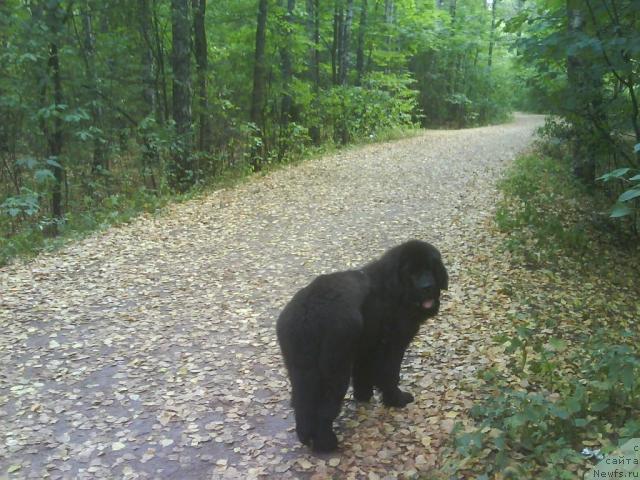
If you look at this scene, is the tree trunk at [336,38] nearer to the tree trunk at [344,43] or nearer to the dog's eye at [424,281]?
the tree trunk at [344,43]

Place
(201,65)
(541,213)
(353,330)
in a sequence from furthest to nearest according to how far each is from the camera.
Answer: (201,65), (541,213), (353,330)

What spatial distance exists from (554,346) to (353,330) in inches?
77.7

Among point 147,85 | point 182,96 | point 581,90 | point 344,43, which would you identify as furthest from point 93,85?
point 344,43

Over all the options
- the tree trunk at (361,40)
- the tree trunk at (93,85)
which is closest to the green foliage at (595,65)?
the tree trunk at (93,85)

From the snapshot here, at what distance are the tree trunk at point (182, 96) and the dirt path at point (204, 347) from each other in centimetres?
218

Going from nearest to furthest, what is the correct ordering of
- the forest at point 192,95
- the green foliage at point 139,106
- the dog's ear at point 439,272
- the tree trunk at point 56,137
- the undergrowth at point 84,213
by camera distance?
the dog's ear at point 439,272
the forest at point 192,95
the undergrowth at point 84,213
the green foliage at point 139,106
the tree trunk at point 56,137

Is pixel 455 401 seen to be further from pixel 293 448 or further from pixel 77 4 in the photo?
pixel 77 4

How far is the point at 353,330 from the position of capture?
13.3 feet

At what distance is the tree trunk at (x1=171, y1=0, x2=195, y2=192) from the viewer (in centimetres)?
1403

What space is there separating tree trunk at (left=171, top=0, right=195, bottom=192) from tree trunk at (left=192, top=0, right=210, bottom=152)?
2.52ft

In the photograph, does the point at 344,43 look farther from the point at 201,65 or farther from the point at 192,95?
the point at 192,95

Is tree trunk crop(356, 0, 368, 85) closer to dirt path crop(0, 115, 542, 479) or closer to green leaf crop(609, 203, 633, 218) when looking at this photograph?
dirt path crop(0, 115, 542, 479)

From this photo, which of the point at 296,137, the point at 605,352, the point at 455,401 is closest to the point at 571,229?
the point at 605,352

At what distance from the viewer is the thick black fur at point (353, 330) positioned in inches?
157
